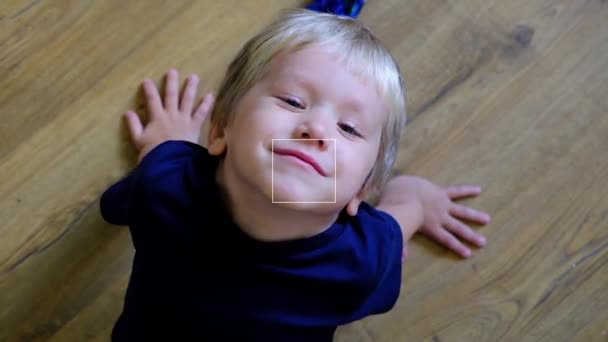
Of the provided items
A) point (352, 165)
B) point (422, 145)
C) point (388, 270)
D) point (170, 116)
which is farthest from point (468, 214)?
point (170, 116)

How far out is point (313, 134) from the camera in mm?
634

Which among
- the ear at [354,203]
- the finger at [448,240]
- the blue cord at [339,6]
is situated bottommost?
the finger at [448,240]

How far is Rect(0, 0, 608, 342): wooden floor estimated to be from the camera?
94 centimetres

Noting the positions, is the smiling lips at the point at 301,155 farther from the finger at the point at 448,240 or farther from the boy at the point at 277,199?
the finger at the point at 448,240

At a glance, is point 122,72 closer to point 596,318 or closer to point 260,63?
point 260,63

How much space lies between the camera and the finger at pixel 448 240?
976mm

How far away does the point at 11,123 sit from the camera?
3.14 ft

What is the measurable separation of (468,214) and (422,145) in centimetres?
13

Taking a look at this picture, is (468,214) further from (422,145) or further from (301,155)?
(301,155)

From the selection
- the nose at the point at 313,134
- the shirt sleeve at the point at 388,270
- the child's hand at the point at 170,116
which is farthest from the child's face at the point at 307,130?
the child's hand at the point at 170,116

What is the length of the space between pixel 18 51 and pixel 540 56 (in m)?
0.84

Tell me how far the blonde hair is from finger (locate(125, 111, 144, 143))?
9.4 inches

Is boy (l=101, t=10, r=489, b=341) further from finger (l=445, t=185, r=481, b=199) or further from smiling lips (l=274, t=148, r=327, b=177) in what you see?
finger (l=445, t=185, r=481, b=199)

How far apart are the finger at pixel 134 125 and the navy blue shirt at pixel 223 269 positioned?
0.19 metres
